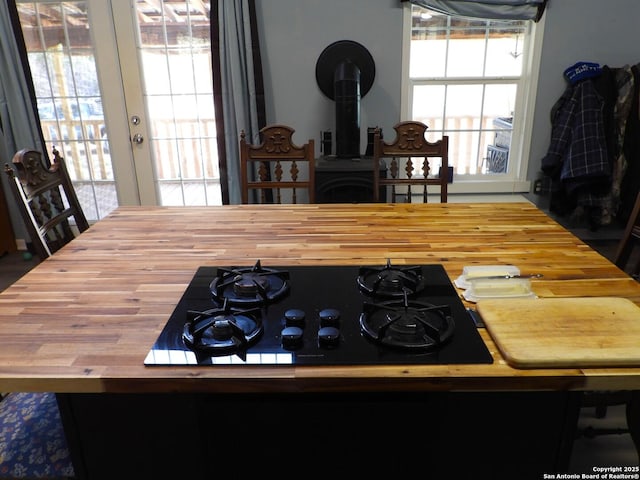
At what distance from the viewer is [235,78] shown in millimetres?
3242

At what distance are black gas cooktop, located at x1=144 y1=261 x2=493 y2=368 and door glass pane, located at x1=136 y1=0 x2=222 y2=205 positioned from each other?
8.19ft

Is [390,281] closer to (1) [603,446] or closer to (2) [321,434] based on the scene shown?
(2) [321,434]

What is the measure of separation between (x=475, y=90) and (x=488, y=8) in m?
0.54

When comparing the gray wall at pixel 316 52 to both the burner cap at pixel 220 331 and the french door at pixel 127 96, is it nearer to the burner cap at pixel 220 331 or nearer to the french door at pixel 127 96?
the french door at pixel 127 96

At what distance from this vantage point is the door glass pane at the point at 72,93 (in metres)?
3.27

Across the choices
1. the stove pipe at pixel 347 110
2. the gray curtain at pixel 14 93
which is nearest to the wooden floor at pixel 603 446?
the stove pipe at pixel 347 110

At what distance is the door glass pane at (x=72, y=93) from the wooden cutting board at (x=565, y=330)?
3284 mm

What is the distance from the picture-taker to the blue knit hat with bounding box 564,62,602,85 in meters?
3.16

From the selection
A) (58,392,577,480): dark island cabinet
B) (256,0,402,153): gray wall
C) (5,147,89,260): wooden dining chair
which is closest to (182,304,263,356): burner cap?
(58,392,577,480): dark island cabinet

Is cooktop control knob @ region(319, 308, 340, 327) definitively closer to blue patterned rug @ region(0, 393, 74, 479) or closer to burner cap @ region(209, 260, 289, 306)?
burner cap @ region(209, 260, 289, 306)

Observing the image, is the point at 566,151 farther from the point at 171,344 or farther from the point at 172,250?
the point at 171,344

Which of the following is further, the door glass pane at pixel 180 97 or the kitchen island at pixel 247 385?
the door glass pane at pixel 180 97

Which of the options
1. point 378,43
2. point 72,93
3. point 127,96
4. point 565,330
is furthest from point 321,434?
point 72,93

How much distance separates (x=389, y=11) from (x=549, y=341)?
2.83 m
